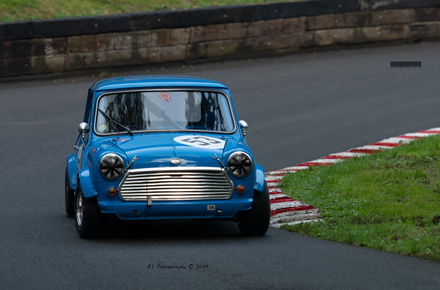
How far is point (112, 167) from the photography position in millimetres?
7602

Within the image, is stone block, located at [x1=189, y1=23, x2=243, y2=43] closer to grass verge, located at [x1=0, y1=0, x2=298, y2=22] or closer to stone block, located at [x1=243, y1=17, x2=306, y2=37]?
stone block, located at [x1=243, y1=17, x2=306, y2=37]

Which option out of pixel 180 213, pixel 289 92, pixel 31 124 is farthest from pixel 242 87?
pixel 180 213

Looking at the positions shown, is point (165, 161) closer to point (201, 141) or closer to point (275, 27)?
point (201, 141)

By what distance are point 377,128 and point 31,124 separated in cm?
653

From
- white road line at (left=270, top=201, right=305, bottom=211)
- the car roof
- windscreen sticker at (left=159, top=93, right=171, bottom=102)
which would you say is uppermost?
the car roof

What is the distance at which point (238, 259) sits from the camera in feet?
22.5

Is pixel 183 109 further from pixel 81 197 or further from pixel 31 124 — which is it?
pixel 31 124

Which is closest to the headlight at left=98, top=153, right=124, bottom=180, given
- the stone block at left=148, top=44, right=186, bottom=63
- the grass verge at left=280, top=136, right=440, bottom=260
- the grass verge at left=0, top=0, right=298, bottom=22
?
the grass verge at left=280, top=136, right=440, bottom=260

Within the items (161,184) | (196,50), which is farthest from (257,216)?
(196,50)

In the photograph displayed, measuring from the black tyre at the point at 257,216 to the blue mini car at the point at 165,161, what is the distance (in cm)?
1

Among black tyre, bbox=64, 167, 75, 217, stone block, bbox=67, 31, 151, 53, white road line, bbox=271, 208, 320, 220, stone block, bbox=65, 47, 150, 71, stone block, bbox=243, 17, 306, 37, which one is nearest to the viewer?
white road line, bbox=271, 208, 320, 220

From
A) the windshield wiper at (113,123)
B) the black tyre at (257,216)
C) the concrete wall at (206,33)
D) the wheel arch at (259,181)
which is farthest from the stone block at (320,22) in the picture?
the black tyre at (257,216)

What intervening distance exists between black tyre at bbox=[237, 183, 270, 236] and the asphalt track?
0.51ft

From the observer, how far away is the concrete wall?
701 inches
